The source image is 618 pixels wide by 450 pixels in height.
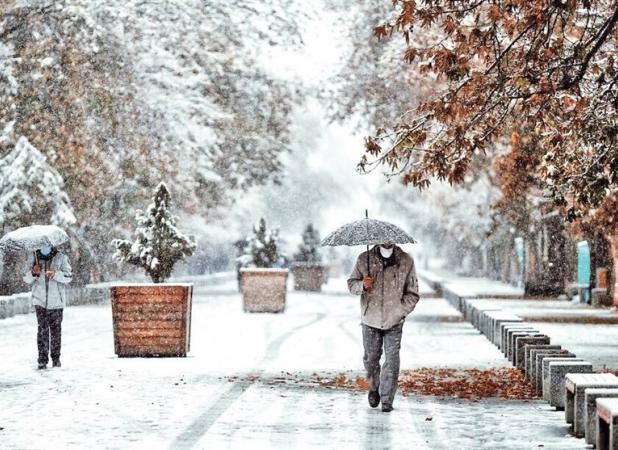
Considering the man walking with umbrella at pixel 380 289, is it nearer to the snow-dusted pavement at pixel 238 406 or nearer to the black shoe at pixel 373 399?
the black shoe at pixel 373 399

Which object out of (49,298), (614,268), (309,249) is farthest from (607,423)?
(309,249)

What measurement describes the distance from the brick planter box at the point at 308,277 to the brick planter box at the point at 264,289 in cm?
1930

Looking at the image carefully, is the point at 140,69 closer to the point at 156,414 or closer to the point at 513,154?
the point at 513,154

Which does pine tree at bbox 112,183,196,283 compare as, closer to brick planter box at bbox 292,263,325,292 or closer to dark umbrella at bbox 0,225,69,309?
dark umbrella at bbox 0,225,69,309

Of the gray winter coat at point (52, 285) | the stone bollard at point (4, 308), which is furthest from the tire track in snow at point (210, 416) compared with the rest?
the stone bollard at point (4, 308)

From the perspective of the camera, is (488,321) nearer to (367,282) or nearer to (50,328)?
(50,328)

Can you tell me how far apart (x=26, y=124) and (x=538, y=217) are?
70.9 feet

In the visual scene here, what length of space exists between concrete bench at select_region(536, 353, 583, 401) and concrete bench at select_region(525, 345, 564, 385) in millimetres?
219

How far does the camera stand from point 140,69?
4034cm

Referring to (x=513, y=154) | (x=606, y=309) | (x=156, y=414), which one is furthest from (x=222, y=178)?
(x=156, y=414)

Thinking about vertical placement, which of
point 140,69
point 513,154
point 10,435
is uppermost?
point 140,69

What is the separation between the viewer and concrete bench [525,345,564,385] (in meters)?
16.3

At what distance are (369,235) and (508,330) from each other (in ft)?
23.0

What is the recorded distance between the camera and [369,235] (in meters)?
14.4
